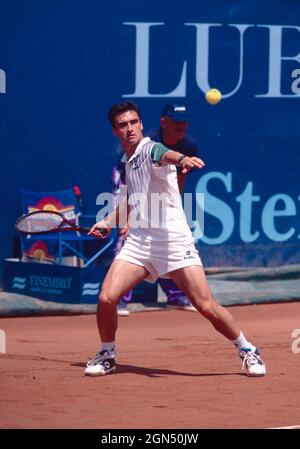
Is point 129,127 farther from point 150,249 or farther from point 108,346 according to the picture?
point 108,346

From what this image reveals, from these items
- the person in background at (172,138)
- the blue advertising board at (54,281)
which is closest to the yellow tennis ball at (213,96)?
the person in background at (172,138)

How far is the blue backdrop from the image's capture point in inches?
420

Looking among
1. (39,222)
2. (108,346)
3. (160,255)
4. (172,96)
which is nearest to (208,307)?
(160,255)

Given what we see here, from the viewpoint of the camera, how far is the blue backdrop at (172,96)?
1068 cm

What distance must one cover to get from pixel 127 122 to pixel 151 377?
163 cm

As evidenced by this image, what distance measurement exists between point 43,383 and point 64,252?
10.9 ft

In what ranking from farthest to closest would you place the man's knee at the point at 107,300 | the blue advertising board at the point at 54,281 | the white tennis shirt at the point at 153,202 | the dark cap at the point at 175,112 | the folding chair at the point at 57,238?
1. the folding chair at the point at 57,238
2. the blue advertising board at the point at 54,281
3. the dark cap at the point at 175,112
4. the white tennis shirt at the point at 153,202
5. the man's knee at the point at 107,300

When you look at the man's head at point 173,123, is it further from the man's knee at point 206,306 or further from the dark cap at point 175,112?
the man's knee at point 206,306

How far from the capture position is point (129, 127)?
7.77m

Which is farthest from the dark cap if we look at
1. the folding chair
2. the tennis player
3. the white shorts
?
the white shorts

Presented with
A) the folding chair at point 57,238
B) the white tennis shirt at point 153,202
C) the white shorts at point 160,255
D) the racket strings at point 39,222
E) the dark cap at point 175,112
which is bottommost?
the folding chair at point 57,238

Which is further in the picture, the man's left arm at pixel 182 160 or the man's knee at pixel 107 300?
the man's knee at pixel 107 300

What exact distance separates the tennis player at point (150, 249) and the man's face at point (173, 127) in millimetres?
2149

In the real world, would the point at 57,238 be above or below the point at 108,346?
above
